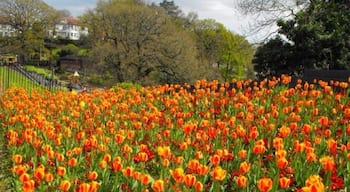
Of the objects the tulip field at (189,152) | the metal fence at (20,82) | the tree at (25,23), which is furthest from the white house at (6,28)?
the tulip field at (189,152)

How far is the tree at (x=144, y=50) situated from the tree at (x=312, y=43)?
15.8 metres

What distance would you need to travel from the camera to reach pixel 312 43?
16.0 m

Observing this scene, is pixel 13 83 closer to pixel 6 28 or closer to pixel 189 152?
pixel 189 152

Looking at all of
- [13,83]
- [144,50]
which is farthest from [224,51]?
[13,83]

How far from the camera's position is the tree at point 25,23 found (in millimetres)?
53656

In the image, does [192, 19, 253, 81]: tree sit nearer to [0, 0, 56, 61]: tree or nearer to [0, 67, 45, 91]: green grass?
[0, 0, 56, 61]: tree

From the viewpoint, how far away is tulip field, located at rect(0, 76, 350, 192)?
3.12 m

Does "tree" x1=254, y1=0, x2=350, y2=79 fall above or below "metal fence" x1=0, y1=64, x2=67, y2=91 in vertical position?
above

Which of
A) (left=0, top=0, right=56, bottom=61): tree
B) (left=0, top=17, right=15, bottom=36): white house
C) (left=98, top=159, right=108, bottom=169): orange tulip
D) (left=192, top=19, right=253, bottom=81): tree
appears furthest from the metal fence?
(left=0, top=17, right=15, bottom=36): white house

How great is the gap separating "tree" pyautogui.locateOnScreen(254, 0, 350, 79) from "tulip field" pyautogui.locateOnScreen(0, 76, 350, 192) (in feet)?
32.2

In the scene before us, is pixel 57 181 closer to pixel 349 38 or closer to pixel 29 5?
pixel 349 38

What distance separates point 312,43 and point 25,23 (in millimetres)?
45834

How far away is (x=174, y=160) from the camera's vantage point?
12.1 feet

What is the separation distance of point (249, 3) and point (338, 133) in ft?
53.9
